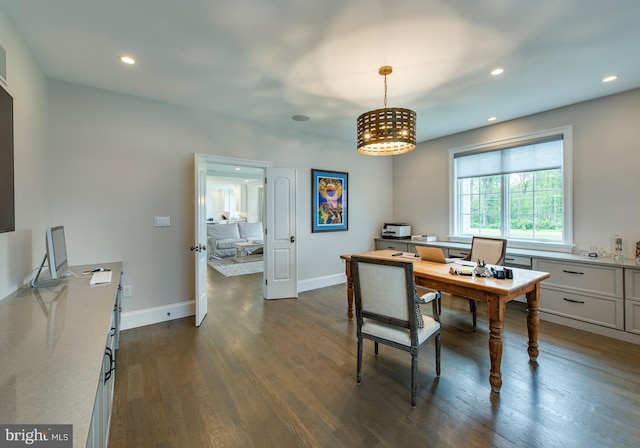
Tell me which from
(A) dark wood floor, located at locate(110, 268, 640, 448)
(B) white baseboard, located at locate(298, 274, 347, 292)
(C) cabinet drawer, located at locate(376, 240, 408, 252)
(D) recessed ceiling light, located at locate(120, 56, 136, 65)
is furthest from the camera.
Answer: (C) cabinet drawer, located at locate(376, 240, 408, 252)

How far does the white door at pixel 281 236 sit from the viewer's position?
416cm

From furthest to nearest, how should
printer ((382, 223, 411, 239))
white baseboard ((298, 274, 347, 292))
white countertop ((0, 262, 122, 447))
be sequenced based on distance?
printer ((382, 223, 411, 239)) → white baseboard ((298, 274, 347, 292)) → white countertop ((0, 262, 122, 447))

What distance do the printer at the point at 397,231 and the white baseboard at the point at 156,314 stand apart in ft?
11.6

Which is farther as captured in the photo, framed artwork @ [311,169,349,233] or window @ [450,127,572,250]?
framed artwork @ [311,169,349,233]

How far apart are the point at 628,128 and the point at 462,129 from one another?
6.12ft

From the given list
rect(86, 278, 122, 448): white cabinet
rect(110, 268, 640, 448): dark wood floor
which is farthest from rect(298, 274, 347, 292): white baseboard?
rect(86, 278, 122, 448): white cabinet

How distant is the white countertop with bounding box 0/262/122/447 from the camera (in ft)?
2.58

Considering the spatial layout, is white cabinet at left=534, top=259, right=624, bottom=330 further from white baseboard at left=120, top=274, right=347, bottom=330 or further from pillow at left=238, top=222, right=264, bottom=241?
pillow at left=238, top=222, right=264, bottom=241

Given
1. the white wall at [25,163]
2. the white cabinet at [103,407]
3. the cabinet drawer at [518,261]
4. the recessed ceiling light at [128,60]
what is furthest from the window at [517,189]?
the white wall at [25,163]

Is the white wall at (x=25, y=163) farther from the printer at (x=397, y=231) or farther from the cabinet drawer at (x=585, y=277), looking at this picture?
the cabinet drawer at (x=585, y=277)

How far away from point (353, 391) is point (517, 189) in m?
3.79

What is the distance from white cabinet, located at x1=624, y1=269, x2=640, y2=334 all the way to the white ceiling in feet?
6.54

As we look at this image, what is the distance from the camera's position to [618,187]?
3207 millimetres

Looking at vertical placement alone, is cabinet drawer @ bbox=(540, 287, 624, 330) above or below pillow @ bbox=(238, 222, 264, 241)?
below
